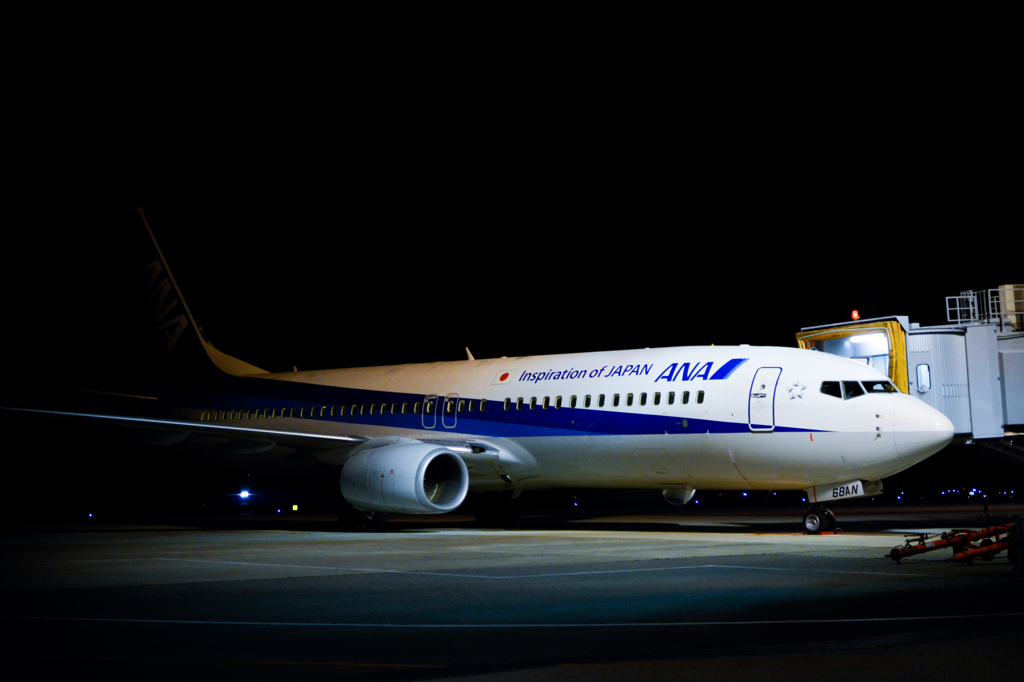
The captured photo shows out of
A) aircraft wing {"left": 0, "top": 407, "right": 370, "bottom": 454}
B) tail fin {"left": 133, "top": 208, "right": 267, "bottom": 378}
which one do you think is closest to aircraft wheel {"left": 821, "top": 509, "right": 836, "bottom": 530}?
aircraft wing {"left": 0, "top": 407, "right": 370, "bottom": 454}

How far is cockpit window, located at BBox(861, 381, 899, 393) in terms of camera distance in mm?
18495

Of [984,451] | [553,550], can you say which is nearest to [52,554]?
[553,550]

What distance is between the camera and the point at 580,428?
2078 cm

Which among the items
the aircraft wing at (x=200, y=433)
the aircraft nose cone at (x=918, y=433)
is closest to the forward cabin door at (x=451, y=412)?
the aircraft wing at (x=200, y=433)

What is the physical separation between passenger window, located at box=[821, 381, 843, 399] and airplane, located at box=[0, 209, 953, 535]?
2 centimetres

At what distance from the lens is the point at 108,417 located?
2222cm

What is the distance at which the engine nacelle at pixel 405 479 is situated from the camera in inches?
805

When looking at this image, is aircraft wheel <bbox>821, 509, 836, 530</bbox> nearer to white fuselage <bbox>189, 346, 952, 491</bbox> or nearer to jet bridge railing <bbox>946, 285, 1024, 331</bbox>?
white fuselage <bbox>189, 346, 952, 491</bbox>

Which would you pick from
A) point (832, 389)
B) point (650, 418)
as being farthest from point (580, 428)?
point (832, 389)

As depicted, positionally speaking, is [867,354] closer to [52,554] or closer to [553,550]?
[553,550]

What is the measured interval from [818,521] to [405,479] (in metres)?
7.32

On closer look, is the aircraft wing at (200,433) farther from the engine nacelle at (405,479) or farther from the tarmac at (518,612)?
the tarmac at (518,612)

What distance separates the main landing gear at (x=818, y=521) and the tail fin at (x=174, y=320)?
15715mm

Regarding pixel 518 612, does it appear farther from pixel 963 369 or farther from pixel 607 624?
pixel 963 369
